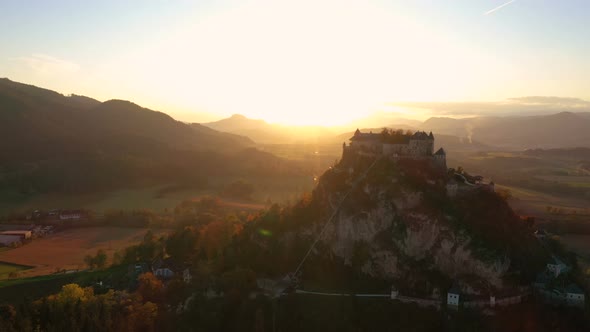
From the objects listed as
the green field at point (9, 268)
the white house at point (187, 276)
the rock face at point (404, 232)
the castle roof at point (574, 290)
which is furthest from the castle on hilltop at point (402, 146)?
the green field at point (9, 268)

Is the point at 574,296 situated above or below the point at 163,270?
above

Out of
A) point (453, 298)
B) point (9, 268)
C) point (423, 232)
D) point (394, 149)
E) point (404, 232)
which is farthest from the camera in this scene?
point (9, 268)

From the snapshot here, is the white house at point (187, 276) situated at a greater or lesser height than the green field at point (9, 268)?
greater

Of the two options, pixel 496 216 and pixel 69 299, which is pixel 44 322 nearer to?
pixel 69 299

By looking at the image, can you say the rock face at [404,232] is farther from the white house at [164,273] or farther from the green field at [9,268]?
the green field at [9,268]

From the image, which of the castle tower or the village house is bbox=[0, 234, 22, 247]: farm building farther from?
the castle tower

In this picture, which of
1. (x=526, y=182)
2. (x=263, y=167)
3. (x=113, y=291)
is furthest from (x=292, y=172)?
(x=113, y=291)

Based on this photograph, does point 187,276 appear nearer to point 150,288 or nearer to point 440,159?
point 150,288

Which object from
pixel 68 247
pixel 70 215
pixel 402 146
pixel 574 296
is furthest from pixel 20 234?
pixel 574 296
